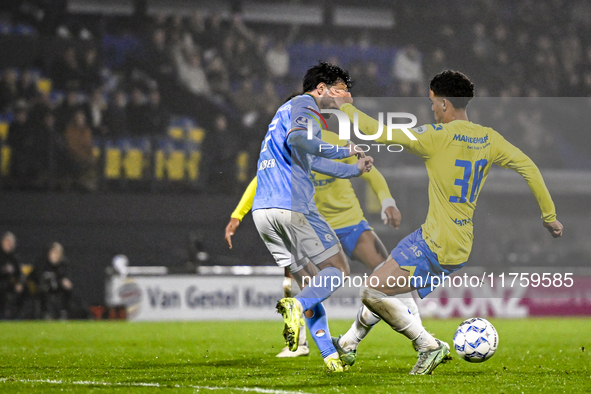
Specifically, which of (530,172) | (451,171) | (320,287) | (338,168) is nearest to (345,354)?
(320,287)

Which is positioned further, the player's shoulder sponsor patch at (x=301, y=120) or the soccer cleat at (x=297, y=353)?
the soccer cleat at (x=297, y=353)

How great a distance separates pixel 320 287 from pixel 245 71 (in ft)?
38.2

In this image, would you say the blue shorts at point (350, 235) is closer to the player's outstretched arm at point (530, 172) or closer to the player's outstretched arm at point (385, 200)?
the player's outstretched arm at point (385, 200)

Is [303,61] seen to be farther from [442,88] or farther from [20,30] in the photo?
[442,88]

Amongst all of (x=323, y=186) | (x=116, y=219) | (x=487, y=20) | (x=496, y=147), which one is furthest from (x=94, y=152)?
(x=487, y=20)

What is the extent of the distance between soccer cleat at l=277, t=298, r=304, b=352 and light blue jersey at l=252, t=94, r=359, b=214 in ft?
2.40

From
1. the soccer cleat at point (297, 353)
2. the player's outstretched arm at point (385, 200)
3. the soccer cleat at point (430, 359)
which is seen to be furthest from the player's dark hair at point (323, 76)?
the soccer cleat at point (297, 353)

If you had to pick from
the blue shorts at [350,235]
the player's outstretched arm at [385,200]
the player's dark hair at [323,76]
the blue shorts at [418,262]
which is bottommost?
the blue shorts at [418,262]

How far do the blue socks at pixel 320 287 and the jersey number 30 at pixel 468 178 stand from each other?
36.4 inches

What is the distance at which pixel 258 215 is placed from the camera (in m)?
4.93

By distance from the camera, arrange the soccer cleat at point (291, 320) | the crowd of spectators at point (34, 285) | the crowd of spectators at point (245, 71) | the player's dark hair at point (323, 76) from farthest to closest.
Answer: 1. the crowd of spectators at point (245, 71)
2. the crowd of spectators at point (34, 285)
3. the player's dark hair at point (323, 76)
4. the soccer cleat at point (291, 320)

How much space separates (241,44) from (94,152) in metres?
4.61

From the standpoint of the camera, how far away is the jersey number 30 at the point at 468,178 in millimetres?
4863

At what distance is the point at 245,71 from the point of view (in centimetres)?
1570
